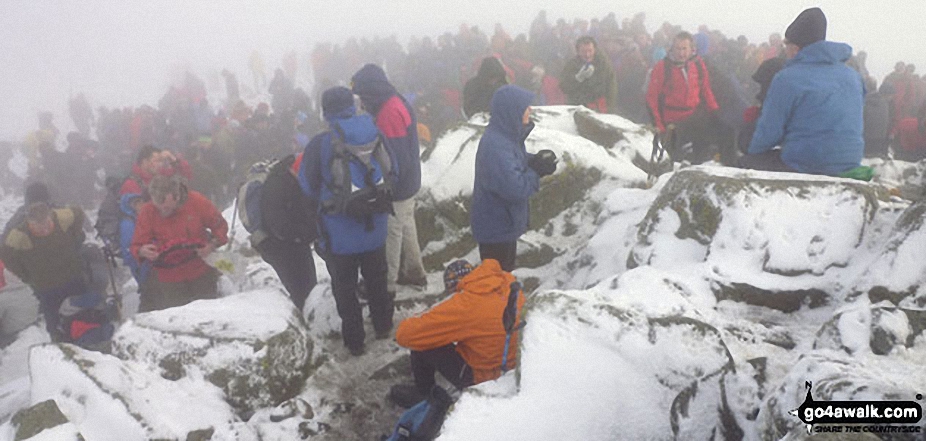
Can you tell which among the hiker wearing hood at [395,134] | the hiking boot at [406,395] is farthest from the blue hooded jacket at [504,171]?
the hiking boot at [406,395]

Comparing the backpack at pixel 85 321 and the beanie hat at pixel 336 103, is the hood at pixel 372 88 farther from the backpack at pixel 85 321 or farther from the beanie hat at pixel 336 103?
the backpack at pixel 85 321

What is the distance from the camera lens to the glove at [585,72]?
33.2 ft

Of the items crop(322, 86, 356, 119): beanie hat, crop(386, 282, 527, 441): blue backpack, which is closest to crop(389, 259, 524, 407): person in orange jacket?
crop(386, 282, 527, 441): blue backpack

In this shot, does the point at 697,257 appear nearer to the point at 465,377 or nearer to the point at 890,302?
the point at 890,302

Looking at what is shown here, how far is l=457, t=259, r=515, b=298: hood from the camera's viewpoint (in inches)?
164

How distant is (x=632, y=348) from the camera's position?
3.49 metres

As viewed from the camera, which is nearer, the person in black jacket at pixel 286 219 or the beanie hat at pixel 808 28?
the beanie hat at pixel 808 28

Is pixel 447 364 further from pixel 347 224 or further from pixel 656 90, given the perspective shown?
pixel 656 90

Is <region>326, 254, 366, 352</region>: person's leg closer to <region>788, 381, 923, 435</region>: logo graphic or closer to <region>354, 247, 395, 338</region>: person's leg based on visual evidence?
<region>354, 247, 395, 338</region>: person's leg

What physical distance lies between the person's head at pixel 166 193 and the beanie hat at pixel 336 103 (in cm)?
183

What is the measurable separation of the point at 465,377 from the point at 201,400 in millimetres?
1996

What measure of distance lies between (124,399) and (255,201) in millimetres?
2184

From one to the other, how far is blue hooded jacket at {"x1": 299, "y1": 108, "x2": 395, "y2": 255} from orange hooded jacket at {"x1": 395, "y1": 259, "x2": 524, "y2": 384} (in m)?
1.00

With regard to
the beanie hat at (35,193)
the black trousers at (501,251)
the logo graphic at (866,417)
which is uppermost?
the beanie hat at (35,193)
